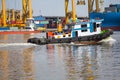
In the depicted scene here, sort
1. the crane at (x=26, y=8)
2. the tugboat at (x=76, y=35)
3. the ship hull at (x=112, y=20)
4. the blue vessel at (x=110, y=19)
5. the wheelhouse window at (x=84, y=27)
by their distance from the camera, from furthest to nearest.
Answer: the blue vessel at (x=110, y=19) < the ship hull at (x=112, y=20) < the crane at (x=26, y=8) < the wheelhouse window at (x=84, y=27) < the tugboat at (x=76, y=35)

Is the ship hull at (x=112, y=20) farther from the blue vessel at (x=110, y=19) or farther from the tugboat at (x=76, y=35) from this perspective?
the tugboat at (x=76, y=35)

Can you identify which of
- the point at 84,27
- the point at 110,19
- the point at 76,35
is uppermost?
the point at 84,27

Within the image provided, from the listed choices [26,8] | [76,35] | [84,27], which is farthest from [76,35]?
[26,8]

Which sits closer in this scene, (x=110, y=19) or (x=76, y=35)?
(x=76, y=35)

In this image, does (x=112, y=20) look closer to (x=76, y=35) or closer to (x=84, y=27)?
(x=84, y=27)

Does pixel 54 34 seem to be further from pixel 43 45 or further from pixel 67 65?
pixel 67 65

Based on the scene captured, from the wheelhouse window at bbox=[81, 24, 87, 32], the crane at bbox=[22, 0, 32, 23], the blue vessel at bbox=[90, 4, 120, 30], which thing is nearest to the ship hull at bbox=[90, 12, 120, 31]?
the blue vessel at bbox=[90, 4, 120, 30]

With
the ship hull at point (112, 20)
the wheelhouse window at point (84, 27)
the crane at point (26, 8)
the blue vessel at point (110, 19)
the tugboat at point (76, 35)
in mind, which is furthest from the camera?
the blue vessel at point (110, 19)

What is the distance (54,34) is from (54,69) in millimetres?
25602

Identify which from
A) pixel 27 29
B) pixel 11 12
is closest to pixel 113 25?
pixel 27 29

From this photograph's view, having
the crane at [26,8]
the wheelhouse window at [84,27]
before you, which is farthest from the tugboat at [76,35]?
the crane at [26,8]

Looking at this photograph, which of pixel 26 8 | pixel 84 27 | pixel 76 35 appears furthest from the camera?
pixel 26 8

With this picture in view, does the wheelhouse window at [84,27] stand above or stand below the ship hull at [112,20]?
above

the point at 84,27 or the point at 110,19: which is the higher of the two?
the point at 84,27
